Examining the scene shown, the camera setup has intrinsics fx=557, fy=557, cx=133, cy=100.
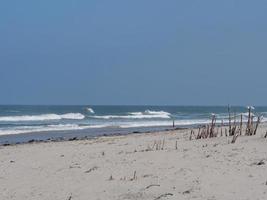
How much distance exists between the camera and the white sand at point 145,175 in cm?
927

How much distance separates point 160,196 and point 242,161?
11.5 ft

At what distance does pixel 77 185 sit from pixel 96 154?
4907 millimetres

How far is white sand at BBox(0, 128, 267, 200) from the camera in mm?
9273

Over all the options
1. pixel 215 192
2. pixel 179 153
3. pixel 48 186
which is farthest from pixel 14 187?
pixel 179 153

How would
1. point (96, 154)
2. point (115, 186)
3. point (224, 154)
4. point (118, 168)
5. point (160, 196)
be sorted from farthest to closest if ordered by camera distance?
point (96, 154) < point (224, 154) < point (118, 168) < point (115, 186) < point (160, 196)

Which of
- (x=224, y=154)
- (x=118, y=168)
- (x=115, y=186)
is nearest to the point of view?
(x=115, y=186)

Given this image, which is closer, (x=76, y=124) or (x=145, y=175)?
(x=145, y=175)

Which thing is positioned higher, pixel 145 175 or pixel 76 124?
pixel 145 175

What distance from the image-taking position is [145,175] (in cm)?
1074

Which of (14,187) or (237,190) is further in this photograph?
(14,187)

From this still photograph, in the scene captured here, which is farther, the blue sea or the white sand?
the blue sea

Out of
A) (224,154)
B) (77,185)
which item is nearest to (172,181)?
(77,185)

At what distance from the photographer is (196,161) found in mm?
12227

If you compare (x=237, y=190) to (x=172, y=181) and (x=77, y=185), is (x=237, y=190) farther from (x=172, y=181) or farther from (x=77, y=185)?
(x=77, y=185)
